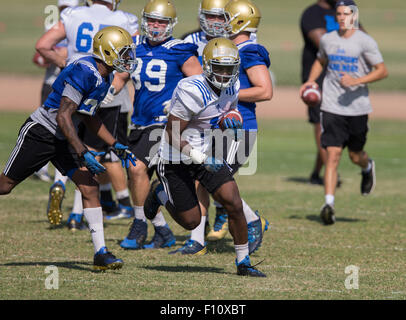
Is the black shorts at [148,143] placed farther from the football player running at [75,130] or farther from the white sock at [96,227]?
the white sock at [96,227]

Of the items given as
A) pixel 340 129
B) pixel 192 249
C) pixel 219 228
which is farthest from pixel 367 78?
pixel 192 249

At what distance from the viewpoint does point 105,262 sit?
20.2ft

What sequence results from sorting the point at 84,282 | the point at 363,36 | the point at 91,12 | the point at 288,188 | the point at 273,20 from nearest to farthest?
the point at 84,282 → the point at 91,12 → the point at 363,36 → the point at 288,188 → the point at 273,20

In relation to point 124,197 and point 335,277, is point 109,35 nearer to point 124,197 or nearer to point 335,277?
point 335,277

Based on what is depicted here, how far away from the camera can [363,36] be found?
924cm

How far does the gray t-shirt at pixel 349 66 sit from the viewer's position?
9.23 m

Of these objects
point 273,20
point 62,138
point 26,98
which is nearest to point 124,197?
point 62,138

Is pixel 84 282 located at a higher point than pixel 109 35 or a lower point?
lower

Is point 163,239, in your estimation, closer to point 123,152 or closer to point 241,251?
point 123,152

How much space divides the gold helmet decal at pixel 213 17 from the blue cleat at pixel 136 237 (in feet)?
6.04

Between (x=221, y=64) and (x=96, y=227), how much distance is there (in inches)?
61.1

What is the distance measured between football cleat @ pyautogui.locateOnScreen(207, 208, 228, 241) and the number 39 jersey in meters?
2.10

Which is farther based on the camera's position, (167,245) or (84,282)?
(167,245)
